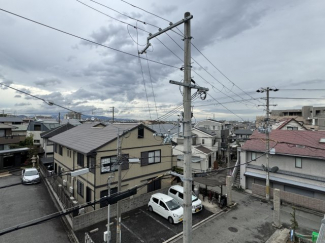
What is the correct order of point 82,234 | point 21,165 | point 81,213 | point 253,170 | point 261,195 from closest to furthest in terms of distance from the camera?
point 82,234 < point 81,213 < point 261,195 < point 253,170 < point 21,165

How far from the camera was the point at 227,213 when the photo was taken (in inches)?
583

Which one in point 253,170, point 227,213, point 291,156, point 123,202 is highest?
point 291,156

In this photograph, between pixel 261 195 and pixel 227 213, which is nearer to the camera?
pixel 227 213

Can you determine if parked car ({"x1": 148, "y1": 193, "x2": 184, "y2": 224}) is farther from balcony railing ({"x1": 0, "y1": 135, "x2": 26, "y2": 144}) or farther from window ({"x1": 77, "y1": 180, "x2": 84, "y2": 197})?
balcony railing ({"x1": 0, "y1": 135, "x2": 26, "y2": 144})

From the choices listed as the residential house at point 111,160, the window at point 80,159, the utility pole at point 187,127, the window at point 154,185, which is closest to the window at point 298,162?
the residential house at point 111,160

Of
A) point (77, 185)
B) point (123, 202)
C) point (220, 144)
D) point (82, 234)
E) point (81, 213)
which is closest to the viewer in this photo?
point (82, 234)

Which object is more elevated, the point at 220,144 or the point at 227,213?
the point at 220,144

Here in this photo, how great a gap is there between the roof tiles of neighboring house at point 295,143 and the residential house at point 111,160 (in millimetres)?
9747

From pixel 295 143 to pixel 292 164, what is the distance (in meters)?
2.14

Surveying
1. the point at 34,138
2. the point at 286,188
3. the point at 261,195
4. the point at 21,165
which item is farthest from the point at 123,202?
the point at 34,138

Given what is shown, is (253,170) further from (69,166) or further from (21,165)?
(21,165)

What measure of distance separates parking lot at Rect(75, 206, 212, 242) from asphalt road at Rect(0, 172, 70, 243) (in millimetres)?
1914

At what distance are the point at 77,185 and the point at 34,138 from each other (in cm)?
2503

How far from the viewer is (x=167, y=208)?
13406 millimetres
